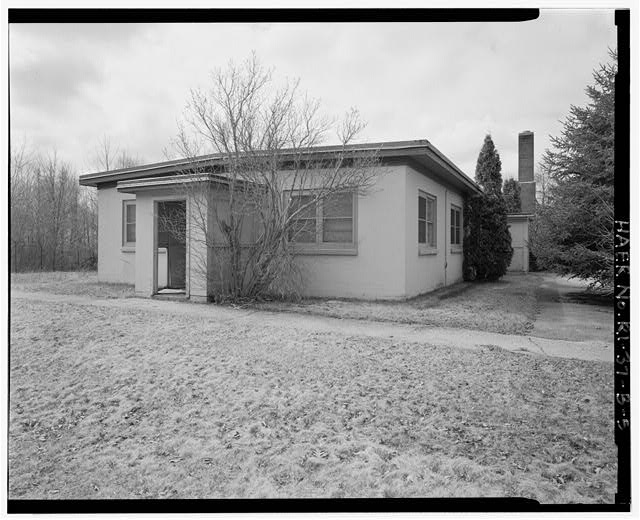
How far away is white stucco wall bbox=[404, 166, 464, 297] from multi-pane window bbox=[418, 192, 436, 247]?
0.12 m

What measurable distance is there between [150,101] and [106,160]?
833mm

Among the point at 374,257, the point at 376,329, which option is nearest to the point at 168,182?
the point at 374,257

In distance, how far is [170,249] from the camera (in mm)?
7836

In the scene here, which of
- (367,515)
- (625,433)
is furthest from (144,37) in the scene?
(625,433)

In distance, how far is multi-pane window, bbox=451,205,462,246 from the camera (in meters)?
9.98

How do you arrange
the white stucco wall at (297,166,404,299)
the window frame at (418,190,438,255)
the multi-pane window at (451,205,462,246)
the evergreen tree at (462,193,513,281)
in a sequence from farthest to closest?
the evergreen tree at (462,193,513,281) → the multi-pane window at (451,205,462,246) → the window frame at (418,190,438,255) → the white stucco wall at (297,166,404,299)

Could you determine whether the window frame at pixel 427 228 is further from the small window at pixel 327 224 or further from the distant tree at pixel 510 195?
the distant tree at pixel 510 195

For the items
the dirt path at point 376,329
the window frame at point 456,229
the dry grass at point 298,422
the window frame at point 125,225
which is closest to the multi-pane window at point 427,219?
the window frame at point 456,229

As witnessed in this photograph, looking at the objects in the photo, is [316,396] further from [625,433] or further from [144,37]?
[144,37]

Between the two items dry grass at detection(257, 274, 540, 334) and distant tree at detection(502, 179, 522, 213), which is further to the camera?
distant tree at detection(502, 179, 522, 213)

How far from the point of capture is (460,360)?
3.34 m

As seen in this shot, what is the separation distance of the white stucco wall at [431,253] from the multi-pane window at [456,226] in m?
0.14

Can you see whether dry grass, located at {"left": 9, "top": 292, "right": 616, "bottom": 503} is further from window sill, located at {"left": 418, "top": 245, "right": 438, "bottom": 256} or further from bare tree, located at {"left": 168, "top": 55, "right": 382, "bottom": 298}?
window sill, located at {"left": 418, "top": 245, "right": 438, "bottom": 256}

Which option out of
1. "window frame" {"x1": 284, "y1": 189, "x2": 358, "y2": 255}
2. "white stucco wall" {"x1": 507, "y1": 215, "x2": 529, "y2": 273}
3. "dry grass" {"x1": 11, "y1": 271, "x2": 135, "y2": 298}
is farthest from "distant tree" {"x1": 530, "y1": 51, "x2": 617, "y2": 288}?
"white stucco wall" {"x1": 507, "y1": 215, "x2": 529, "y2": 273}
